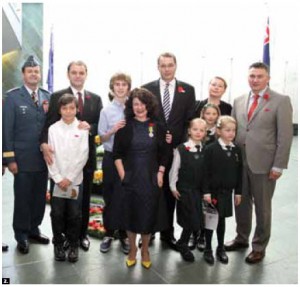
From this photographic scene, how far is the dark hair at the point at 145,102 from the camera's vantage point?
8.41ft

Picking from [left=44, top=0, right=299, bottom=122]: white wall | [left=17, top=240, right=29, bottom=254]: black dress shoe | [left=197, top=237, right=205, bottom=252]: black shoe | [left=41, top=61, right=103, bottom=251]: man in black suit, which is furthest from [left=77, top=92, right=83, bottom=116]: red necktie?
[left=44, top=0, right=299, bottom=122]: white wall

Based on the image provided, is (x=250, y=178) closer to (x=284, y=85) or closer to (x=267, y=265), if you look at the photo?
(x=267, y=265)

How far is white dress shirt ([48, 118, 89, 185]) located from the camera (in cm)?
268

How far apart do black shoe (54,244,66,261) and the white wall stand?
7.21 metres

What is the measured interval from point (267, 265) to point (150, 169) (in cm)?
128

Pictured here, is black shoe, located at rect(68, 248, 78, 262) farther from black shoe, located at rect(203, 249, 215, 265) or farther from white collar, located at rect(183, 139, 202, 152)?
white collar, located at rect(183, 139, 202, 152)

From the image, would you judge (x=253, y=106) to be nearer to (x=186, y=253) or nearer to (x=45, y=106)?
(x=186, y=253)

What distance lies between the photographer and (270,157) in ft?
9.20

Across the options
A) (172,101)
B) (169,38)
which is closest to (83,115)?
(172,101)

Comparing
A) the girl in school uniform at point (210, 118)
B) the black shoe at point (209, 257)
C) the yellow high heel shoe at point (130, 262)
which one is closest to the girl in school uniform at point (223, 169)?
the black shoe at point (209, 257)

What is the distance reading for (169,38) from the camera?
10031 millimetres

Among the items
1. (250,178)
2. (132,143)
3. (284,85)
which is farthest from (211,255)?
(284,85)

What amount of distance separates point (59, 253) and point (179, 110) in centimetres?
157

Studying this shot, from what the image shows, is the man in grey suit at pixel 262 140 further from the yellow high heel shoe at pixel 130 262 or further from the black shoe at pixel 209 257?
the yellow high heel shoe at pixel 130 262
